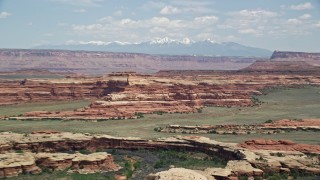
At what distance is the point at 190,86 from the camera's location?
99.4 metres

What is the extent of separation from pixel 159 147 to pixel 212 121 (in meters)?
24.1

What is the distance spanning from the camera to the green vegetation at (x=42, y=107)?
88.2 meters

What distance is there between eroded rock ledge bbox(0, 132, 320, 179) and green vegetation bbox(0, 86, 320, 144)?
21.7ft

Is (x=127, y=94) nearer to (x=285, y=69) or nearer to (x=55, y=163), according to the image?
(x=55, y=163)

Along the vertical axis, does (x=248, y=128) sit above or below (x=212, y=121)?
above

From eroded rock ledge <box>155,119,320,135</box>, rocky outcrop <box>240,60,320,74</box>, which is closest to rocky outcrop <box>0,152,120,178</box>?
eroded rock ledge <box>155,119,320,135</box>

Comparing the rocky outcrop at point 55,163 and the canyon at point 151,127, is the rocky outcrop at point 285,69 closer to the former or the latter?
the canyon at point 151,127

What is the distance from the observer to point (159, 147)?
56.4m

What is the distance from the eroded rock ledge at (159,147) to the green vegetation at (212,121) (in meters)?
6.60

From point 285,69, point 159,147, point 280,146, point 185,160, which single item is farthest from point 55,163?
point 285,69

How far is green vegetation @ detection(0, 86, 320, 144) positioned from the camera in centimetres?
6384

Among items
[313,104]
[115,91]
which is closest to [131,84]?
[115,91]

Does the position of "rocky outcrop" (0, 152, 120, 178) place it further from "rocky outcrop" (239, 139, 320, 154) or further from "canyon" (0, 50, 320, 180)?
"rocky outcrop" (239, 139, 320, 154)

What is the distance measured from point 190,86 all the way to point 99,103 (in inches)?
858
